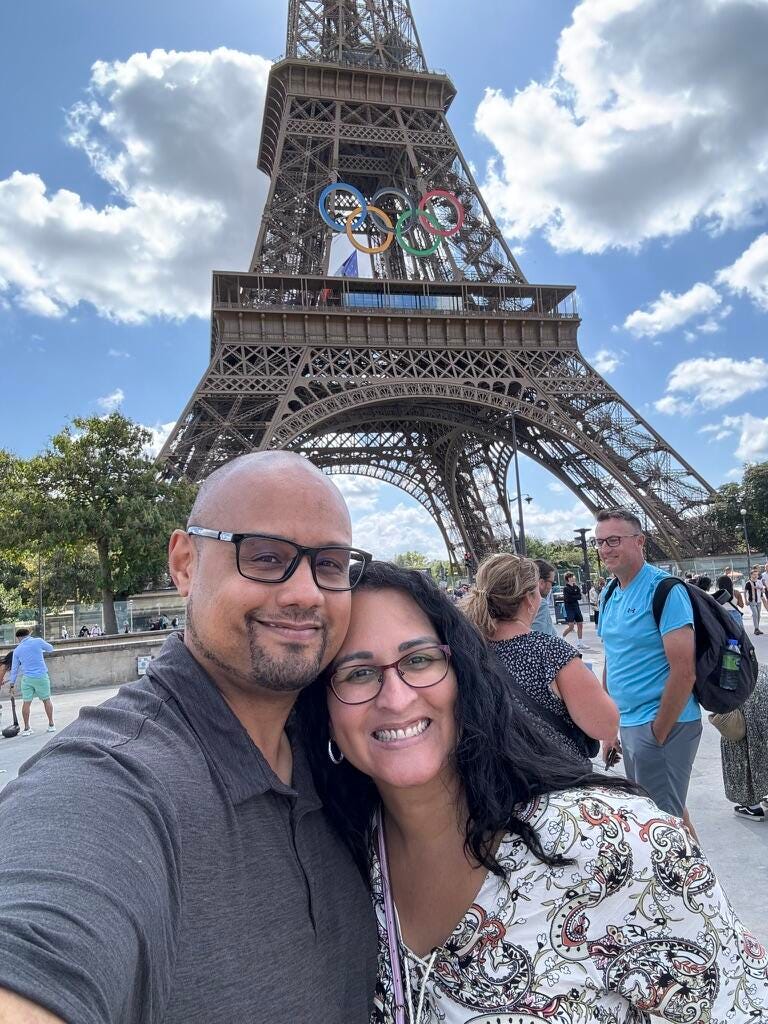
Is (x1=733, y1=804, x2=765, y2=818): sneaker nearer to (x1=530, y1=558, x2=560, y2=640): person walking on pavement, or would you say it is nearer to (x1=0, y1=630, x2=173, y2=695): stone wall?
(x1=530, y1=558, x2=560, y2=640): person walking on pavement

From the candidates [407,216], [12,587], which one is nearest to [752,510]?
[407,216]

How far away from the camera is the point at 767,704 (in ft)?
15.1

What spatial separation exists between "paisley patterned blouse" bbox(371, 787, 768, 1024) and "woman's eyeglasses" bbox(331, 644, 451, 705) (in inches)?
16.8

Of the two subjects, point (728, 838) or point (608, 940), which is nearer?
point (608, 940)

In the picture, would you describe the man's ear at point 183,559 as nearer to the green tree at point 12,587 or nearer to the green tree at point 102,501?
the green tree at point 102,501

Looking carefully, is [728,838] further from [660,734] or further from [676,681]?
[676,681]

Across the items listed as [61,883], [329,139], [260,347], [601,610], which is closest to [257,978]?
[61,883]

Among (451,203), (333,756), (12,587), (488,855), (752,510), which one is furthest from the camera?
(752,510)

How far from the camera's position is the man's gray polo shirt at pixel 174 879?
0.86 m

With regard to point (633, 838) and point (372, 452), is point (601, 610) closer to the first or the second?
point (633, 838)

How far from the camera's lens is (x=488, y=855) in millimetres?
1459

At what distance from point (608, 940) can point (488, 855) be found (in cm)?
27

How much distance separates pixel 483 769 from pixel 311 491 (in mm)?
772

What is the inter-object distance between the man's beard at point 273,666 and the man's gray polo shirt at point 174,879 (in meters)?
0.06
